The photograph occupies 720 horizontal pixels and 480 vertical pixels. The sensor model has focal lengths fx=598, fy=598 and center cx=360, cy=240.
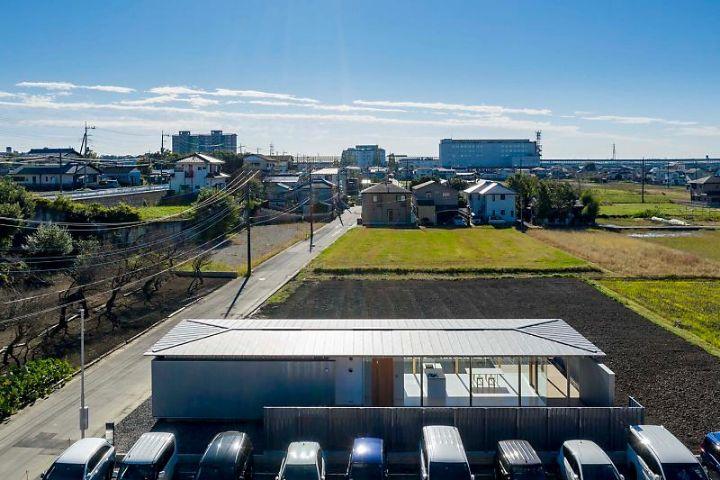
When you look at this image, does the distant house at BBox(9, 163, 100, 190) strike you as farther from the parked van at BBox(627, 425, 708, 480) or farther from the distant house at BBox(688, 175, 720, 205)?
the distant house at BBox(688, 175, 720, 205)

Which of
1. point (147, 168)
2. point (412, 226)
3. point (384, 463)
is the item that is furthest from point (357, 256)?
point (147, 168)

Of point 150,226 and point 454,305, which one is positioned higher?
point 150,226

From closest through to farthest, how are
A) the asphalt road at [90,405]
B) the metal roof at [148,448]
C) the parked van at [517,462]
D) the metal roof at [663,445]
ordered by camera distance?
the parked van at [517,462]
the metal roof at [663,445]
the metal roof at [148,448]
the asphalt road at [90,405]

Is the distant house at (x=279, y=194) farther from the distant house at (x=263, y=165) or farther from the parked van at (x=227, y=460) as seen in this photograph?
the parked van at (x=227, y=460)

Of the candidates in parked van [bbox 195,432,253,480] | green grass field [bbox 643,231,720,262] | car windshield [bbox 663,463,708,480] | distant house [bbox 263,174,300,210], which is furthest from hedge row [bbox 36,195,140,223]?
green grass field [bbox 643,231,720,262]

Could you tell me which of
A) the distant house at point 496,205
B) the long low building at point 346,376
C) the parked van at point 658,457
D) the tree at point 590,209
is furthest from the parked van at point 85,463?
the tree at point 590,209

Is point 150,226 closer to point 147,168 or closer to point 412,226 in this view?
point 412,226
